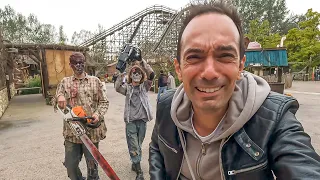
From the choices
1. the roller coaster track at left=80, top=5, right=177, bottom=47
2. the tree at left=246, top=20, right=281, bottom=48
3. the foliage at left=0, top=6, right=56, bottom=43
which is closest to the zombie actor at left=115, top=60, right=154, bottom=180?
the tree at left=246, top=20, right=281, bottom=48

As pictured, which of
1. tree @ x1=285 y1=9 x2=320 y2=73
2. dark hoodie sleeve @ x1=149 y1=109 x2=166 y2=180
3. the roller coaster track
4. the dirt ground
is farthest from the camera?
the roller coaster track

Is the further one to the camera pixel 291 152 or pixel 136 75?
pixel 136 75

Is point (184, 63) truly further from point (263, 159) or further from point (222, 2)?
point (263, 159)

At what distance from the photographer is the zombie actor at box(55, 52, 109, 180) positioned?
8.61 ft

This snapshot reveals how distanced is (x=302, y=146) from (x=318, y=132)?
17.1 ft

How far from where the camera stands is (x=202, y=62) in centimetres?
96

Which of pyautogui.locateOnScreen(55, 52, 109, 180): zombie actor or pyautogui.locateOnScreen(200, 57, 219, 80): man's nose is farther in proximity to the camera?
pyautogui.locateOnScreen(55, 52, 109, 180): zombie actor

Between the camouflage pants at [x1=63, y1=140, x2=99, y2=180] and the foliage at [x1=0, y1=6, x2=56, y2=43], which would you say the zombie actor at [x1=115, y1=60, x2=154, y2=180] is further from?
the foliage at [x1=0, y1=6, x2=56, y2=43]

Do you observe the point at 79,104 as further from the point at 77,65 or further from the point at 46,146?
the point at 46,146

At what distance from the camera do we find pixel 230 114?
97 cm

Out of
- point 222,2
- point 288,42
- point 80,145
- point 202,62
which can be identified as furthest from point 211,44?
point 288,42

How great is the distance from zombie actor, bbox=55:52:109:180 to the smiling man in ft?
6.01

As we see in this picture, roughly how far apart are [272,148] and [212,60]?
0.43 metres

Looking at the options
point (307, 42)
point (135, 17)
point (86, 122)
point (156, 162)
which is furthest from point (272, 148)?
point (135, 17)
